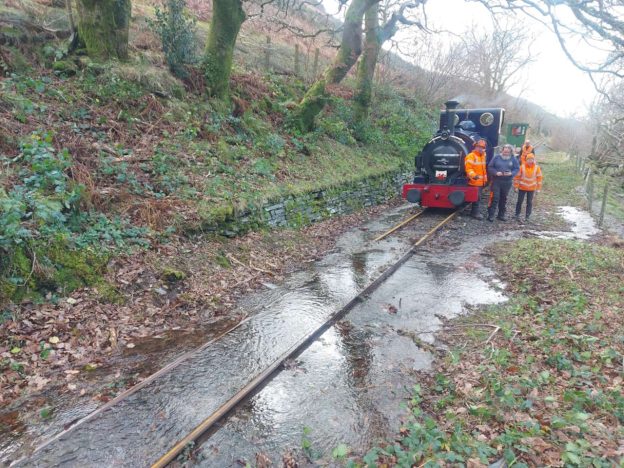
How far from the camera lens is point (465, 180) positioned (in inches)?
426

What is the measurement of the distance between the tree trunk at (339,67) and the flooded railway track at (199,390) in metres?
7.58

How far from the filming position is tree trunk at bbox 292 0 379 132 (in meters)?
12.5

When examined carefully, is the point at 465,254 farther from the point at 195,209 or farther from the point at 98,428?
the point at 98,428

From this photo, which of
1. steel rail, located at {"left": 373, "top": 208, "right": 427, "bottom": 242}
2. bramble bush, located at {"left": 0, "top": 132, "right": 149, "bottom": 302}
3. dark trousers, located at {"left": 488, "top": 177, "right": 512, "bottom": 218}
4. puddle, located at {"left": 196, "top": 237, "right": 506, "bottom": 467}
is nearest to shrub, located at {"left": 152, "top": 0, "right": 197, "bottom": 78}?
bramble bush, located at {"left": 0, "top": 132, "right": 149, "bottom": 302}

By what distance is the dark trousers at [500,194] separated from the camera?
1041 centimetres

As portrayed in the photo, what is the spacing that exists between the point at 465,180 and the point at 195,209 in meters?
7.13

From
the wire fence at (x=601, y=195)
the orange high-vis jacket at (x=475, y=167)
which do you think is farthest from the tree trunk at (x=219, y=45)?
the wire fence at (x=601, y=195)

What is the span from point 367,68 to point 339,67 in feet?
4.48

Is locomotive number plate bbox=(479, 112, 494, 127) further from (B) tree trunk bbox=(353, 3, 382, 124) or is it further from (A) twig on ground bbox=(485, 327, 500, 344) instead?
(A) twig on ground bbox=(485, 327, 500, 344)

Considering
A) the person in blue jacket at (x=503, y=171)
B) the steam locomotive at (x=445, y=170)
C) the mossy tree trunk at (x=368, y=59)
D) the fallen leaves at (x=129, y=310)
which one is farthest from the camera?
the mossy tree trunk at (x=368, y=59)

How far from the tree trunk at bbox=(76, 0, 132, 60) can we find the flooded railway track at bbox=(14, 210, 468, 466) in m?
6.93

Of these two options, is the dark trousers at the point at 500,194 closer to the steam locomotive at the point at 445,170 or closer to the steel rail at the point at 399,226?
the steam locomotive at the point at 445,170

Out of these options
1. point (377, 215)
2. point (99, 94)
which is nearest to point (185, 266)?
point (99, 94)

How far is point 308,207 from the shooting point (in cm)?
1001
